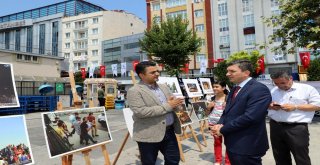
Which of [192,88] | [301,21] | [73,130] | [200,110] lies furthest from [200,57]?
[73,130]

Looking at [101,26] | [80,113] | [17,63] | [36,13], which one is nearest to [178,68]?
[17,63]

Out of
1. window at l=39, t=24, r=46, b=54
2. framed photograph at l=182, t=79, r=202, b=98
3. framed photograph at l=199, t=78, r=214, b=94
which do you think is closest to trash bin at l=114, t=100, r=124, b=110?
framed photograph at l=199, t=78, r=214, b=94

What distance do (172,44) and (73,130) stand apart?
652 inches

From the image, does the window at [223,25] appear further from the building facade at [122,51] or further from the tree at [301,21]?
the tree at [301,21]

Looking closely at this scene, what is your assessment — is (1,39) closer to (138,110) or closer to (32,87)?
(32,87)

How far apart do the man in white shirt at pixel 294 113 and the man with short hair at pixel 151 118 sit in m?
1.31

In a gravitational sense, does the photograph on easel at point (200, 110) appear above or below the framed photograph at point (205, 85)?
below

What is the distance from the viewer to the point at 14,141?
9.17 ft

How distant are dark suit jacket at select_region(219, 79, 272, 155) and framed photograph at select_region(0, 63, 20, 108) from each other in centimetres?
229

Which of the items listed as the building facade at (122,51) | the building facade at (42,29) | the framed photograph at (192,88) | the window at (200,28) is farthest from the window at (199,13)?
the framed photograph at (192,88)

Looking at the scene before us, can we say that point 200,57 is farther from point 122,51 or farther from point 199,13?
point 122,51

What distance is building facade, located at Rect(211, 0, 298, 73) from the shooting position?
1344 inches

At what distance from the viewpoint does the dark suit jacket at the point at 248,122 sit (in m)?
2.52

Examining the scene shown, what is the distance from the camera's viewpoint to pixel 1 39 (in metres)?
74.1
